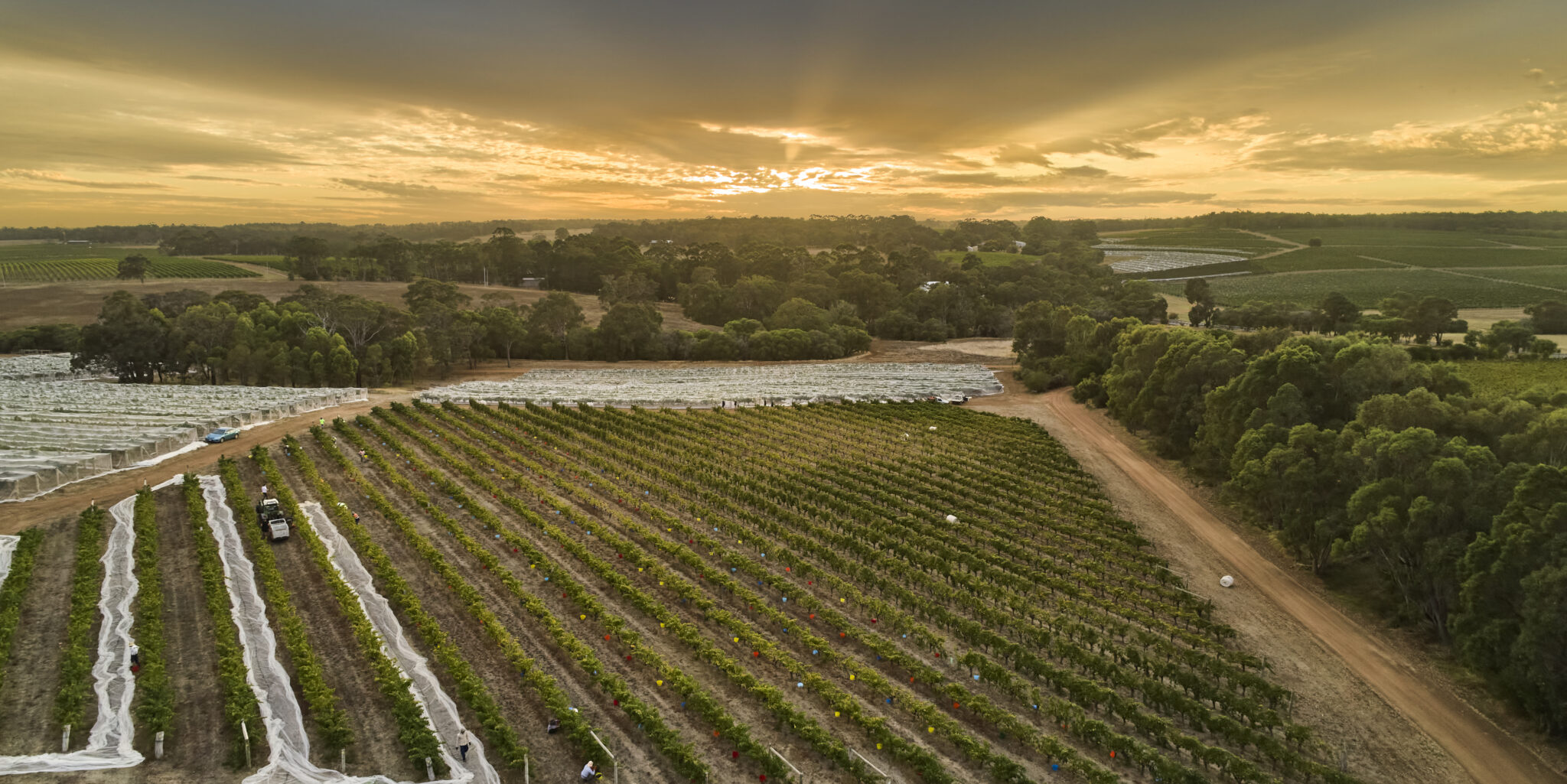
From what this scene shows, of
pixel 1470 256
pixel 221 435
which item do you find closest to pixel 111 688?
pixel 221 435

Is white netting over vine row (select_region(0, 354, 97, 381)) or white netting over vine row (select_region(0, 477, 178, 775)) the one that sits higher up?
white netting over vine row (select_region(0, 354, 97, 381))

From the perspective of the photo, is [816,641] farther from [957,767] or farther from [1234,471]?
[1234,471]

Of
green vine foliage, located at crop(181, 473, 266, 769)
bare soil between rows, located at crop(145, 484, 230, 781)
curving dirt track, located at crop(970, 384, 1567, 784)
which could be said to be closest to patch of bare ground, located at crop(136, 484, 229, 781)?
bare soil between rows, located at crop(145, 484, 230, 781)

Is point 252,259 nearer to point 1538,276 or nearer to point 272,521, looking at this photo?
point 272,521

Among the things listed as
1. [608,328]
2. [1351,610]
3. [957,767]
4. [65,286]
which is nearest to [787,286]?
[608,328]

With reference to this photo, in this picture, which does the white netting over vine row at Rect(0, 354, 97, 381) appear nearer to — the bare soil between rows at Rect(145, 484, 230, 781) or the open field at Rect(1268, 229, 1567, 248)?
the bare soil between rows at Rect(145, 484, 230, 781)
